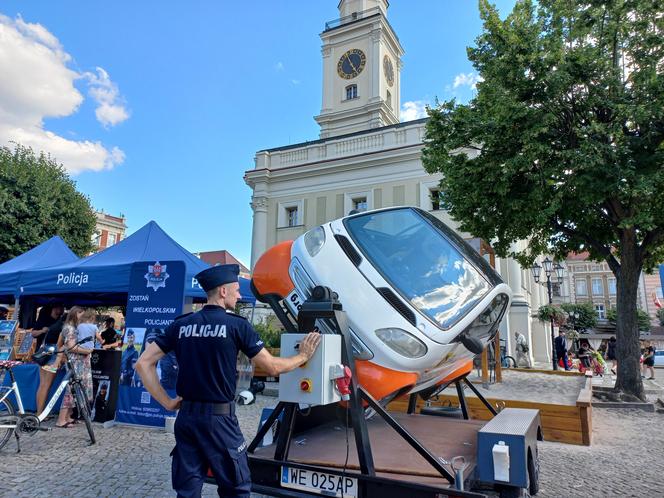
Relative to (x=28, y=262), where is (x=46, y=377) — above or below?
below

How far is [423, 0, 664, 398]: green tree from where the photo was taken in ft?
31.7

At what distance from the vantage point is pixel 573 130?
33.6ft

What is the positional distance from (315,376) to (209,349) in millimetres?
651

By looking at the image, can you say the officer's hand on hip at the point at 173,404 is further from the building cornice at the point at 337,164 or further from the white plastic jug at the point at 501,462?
the building cornice at the point at 337,164

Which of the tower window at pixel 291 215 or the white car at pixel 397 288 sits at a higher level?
the tower window at pixel 291 215

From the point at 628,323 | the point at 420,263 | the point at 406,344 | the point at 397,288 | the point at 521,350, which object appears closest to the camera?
the point at 406,344

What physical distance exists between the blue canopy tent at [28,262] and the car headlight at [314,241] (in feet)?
29.2

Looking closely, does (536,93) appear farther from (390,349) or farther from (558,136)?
(390,349)

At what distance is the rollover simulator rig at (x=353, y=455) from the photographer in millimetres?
2590

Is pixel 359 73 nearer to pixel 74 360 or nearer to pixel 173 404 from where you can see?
pixel 74 360

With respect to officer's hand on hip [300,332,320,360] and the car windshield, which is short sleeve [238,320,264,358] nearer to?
officer's hand on hip [300,332,320,360]

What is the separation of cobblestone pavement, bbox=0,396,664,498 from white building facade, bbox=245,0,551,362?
16259 millimetres

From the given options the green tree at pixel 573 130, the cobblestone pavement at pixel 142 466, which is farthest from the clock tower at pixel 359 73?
the cobblestone pavement at pixel 142 466

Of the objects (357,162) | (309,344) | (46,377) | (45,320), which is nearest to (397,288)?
(309,344)
